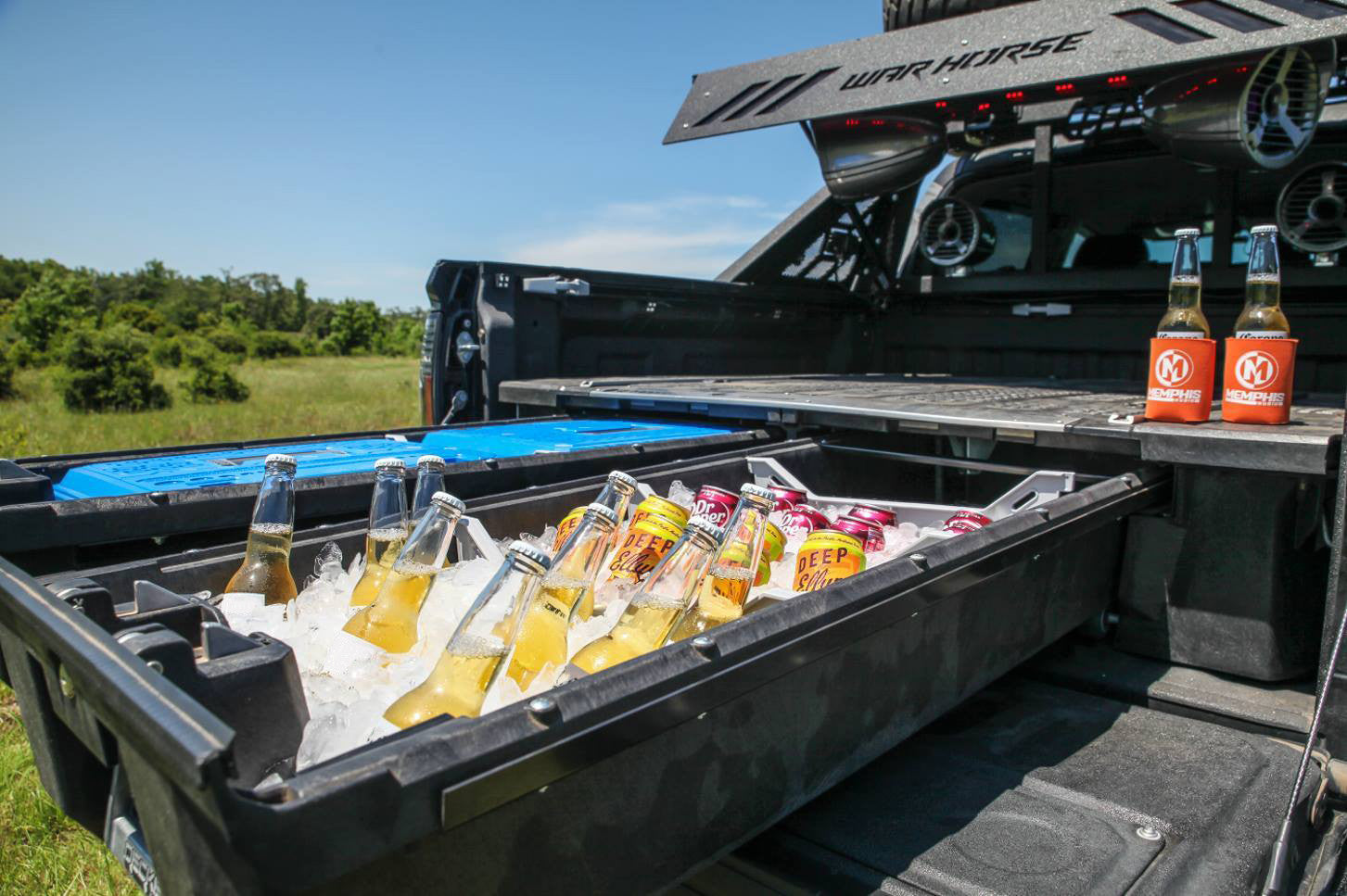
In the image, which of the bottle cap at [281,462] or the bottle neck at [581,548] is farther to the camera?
the bottle cap at [281,462]

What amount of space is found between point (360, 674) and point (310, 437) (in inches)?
65.2

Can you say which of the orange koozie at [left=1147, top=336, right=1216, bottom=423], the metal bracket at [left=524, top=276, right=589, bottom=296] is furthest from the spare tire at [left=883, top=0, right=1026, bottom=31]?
the orange koozie at [left=1147, top=336, right=1216, bottom=423]

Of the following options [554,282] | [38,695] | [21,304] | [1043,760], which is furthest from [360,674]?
[21,304]

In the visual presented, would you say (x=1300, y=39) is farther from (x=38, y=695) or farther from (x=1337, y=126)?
(x=38, y=695)

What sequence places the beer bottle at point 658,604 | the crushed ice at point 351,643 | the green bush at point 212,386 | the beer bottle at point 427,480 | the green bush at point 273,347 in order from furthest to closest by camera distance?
the green bush at point 273,347
the green bush at point 212,386
the beer bottle at point 427,480
the beer bottle at point 658,604
the crushed ice at point 351,643

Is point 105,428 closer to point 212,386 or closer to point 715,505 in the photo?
point 212,386

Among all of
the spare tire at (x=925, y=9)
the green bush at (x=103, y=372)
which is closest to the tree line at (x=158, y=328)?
the green bush at (x=103, y=372)

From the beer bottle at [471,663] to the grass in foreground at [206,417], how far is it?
27.1 feet

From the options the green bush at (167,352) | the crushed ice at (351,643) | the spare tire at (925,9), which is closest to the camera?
the crushed ice at (351,643)

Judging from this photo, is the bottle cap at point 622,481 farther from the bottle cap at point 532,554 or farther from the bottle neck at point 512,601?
the bottle cap at point 532,554

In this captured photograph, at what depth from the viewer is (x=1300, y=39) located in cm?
280

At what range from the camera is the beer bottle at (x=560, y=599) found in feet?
4.44

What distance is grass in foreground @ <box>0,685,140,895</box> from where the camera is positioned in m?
2.08

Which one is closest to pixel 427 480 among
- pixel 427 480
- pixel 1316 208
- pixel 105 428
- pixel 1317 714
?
pixel 427 480
